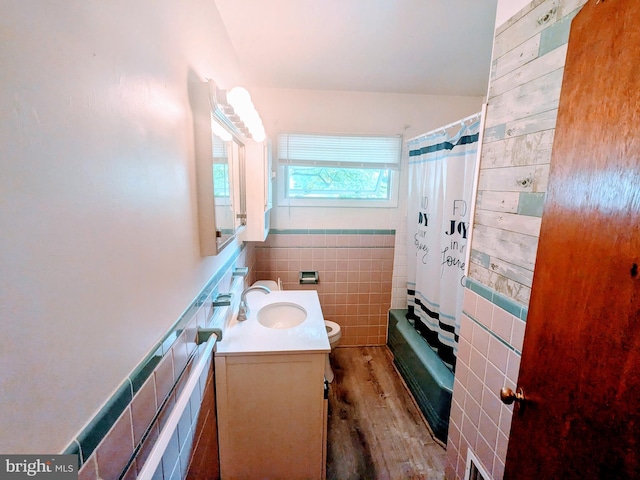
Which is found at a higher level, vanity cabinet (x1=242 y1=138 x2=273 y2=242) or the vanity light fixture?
the vanity light fixture

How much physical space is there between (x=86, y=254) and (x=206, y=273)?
71cm

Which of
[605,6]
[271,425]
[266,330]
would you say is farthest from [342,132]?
[271,425]

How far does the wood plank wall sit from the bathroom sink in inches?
42.7

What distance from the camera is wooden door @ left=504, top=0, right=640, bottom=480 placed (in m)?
0.49

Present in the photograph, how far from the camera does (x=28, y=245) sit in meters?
0.41

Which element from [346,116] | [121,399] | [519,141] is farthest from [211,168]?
[346,116]

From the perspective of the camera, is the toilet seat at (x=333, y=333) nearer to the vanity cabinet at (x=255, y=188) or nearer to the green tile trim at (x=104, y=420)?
the vanity cabinet at (x=255, y=188)

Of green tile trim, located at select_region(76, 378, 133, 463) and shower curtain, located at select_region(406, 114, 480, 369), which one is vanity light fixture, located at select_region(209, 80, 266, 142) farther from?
shower curtain, located at select_region(406, 114, 480, 369)

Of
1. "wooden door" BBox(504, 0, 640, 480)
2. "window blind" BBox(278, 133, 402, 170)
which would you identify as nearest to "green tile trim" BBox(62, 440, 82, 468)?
"wooden door" BBox(504, 0, 640, 480)

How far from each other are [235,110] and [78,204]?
888 mm

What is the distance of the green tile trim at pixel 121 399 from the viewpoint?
0.50 metres

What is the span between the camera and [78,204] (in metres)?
0.50

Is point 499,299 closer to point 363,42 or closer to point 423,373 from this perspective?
point 423,373

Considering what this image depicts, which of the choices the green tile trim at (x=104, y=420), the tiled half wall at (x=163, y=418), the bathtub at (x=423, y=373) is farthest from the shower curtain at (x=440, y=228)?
the green tile trim at (x=104, y=420)
